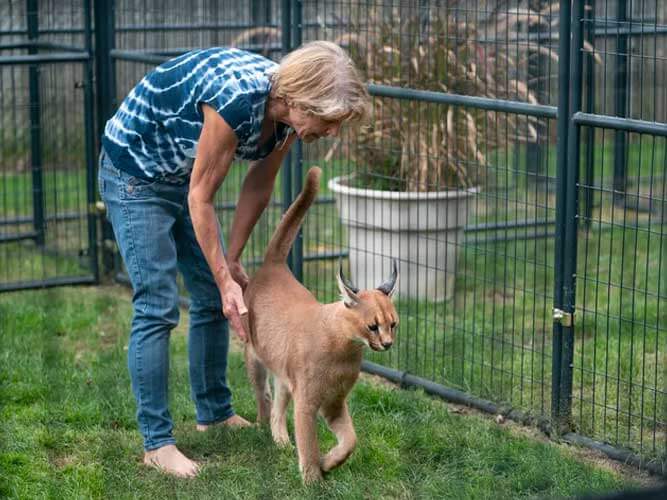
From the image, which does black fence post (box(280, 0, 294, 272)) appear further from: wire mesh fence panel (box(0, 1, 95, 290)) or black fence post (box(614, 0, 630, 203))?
black fence post (box(614, 0, 630, 203))

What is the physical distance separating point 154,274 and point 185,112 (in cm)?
66

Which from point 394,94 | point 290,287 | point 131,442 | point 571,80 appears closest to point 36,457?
point 131,442

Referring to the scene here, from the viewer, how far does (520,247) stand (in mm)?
7938

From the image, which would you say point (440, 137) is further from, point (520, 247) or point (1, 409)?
point (1, 409)

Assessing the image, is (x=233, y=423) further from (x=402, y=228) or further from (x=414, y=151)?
(x=414, y=151)

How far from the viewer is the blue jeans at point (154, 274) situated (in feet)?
14.1

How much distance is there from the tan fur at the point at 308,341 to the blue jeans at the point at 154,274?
0.26 m

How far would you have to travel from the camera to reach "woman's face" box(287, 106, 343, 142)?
3869 millimetres

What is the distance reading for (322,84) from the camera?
3.81 meters

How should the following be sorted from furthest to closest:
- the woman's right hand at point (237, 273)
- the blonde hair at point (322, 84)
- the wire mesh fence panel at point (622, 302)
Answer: the wire mesh fence panel at point (622, 302), the woman's right hand at point (237, 273), the blonde hair at point (322, 84)

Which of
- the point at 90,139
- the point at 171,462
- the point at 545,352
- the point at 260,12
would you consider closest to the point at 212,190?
the point at 171,462

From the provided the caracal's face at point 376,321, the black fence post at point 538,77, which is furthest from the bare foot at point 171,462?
the black fence post at point 538,77

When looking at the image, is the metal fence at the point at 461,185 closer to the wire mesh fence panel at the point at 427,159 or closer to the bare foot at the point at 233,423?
the wire mesh fence panel at the point at 427,159

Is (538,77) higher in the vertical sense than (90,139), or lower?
higher
